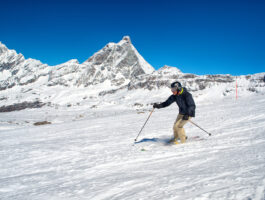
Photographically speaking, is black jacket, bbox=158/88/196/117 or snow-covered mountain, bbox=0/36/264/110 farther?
snow-covered mountain, bbox=0/36/264/110

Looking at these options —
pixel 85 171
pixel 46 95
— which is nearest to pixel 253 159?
pixel 85 171

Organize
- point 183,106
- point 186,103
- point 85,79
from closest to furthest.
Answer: point 186,103 → point 183,106 → point 85,79

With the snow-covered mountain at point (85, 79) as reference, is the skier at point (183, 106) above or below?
below

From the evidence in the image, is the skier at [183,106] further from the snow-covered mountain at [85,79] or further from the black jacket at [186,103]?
the snow-covered mountain at [85,79]

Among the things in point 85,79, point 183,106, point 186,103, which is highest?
point 85,79

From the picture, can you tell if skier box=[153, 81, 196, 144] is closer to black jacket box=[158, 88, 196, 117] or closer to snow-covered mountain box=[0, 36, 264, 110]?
black jacket box=[158, 88, 196, 117]

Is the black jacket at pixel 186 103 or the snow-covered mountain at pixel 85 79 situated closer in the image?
the black jacket at pixel 186 103

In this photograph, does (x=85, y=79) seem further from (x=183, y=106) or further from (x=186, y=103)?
(x=186, y=103)

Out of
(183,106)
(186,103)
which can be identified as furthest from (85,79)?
(186,103)

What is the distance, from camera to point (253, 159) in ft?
13.0

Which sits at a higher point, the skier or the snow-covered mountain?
the snow-covered mountain

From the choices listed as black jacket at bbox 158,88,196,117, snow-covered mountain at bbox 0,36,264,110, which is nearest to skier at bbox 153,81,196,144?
black jacket at bbox 158,88,196,117

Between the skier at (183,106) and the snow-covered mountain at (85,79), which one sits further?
the snow-covered mountain at (85,79)

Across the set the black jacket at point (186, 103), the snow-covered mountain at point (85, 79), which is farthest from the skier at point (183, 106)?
the snow-covered mountain at point (85, 79)
